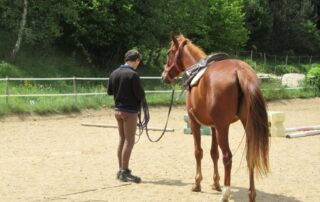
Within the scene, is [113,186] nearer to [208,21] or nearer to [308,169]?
[308,169]

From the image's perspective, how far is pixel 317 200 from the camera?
6750 mm

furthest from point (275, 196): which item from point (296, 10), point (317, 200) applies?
point (296, 10)

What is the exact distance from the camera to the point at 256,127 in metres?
6.25

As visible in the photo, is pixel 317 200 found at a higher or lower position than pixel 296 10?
lower

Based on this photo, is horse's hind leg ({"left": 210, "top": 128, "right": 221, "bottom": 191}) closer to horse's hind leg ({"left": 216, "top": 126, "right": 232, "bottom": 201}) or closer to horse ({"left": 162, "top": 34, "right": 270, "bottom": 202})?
horse ({"left": 162, "top": 34, "right": 270, "bottom": 202})

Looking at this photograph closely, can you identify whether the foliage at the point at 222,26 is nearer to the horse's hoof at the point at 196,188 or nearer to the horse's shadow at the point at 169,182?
the horse's shadow at the point at 169,182

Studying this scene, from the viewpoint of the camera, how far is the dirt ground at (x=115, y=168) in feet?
23.2

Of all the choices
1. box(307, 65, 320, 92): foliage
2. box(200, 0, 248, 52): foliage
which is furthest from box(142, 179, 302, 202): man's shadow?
box(200, 0, 248, 52): foliage

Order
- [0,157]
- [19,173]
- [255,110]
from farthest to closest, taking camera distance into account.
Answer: [0,157]
[19,173]
[255,110]

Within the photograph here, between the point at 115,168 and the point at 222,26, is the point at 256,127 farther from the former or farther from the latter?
the point at 222,26

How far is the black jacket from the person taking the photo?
7820 millimetres

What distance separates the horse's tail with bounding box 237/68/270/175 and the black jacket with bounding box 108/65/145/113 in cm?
195

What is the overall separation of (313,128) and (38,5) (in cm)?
1524

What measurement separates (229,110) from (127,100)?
1899mm
